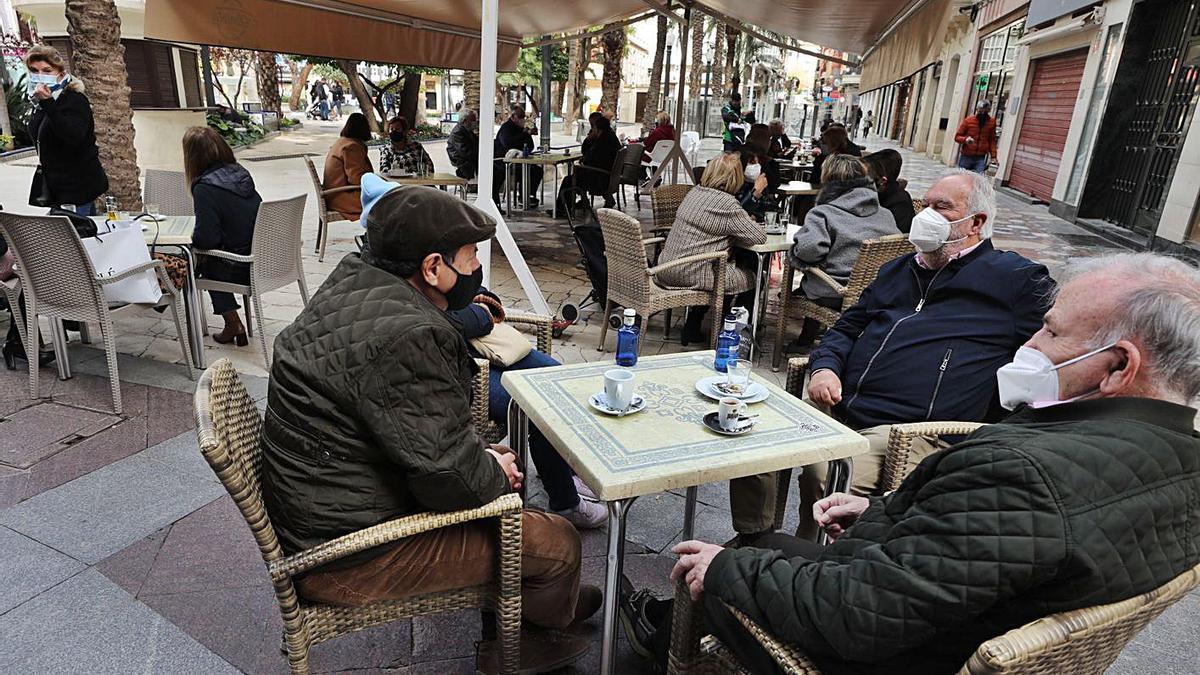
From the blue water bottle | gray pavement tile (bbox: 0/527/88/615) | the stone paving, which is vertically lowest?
gray pavement tile (bbox: 0/527/88/615)

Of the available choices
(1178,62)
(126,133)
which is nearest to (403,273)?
(126,133)

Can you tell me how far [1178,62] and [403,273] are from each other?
11.0 meters

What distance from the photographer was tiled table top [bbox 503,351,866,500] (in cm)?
165

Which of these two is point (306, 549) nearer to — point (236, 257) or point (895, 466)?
point (895, 466)

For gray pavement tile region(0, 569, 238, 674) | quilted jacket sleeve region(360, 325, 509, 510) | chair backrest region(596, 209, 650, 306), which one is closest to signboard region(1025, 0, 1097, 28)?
chair backrest region(596, 209, 650, 306)

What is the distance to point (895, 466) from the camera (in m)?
2.06

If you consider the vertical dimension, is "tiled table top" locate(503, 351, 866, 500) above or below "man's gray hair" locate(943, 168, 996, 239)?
below

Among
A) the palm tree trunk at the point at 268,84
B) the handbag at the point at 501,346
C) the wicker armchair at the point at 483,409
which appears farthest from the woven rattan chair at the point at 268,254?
the palm tree trunk at the point at 268,84

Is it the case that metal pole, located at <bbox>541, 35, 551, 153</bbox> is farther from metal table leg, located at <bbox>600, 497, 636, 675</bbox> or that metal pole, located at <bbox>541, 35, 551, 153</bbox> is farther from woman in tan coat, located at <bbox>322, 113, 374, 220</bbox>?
metal table leg, located at <bbox>600, 497, 636, 675</bbox>

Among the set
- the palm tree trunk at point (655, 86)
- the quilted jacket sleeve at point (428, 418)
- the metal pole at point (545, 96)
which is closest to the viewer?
the quilted jacket sleeve at point (428, 418)

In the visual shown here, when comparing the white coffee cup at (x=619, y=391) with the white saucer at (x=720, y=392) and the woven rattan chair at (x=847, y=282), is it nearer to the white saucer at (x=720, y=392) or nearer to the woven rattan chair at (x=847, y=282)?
the white saucer at (x=720, y=392)

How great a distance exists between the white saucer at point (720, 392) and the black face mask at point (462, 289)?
2.53 ft

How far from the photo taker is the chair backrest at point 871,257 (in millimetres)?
3615

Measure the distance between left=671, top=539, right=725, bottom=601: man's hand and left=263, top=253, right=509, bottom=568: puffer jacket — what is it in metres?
0.47
